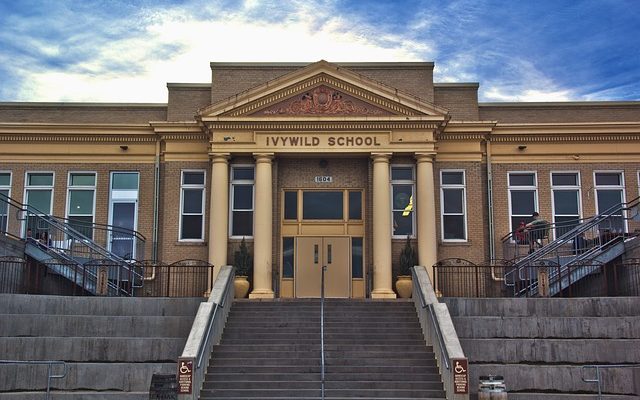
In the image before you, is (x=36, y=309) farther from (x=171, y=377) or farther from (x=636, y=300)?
(x=636, y=300)

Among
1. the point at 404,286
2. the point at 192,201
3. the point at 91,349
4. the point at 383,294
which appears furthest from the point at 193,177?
the point at 91,349

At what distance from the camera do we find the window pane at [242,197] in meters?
27.9

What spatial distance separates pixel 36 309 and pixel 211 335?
4838 mm

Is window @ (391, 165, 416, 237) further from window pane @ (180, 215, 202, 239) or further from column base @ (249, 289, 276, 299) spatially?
window pane @ (180, 215, 202, 239)

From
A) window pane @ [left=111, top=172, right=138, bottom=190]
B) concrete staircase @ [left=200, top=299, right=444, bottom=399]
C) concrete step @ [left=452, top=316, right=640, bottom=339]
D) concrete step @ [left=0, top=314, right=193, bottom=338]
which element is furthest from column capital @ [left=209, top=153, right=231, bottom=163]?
concrete step @ [left=452, top=316, right=640, bottom=339]

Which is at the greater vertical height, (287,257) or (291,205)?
(291,205)

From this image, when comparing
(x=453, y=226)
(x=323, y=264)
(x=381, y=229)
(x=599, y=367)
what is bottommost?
(x=599, y=367)

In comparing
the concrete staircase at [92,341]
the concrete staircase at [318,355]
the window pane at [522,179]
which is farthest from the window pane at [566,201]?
the concrete staircase at [92,341]

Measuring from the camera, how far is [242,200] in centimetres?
2797

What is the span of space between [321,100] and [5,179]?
1193 cm

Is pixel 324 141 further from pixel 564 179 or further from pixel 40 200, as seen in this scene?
pixel 40 200

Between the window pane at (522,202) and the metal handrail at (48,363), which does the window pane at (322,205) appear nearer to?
the window pane at (522,202)

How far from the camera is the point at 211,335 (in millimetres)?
18562

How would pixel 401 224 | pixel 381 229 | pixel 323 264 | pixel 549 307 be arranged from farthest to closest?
1. pixel 401 224
2. pixel 323 264
3. pixel 381 229
4. pixel 549 307
